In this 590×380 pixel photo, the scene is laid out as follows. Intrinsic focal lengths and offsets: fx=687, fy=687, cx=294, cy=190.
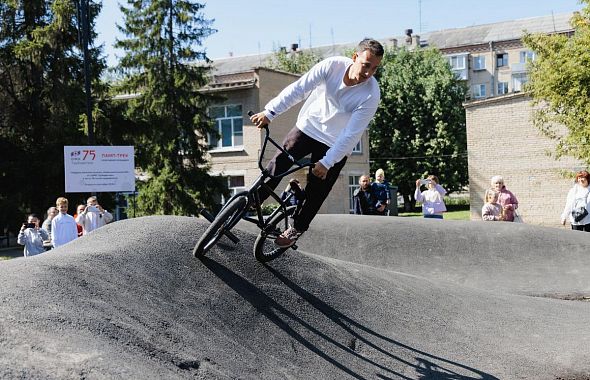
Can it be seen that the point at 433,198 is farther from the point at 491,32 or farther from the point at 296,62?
the point at 491,32

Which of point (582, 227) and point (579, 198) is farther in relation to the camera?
point (582, 227)

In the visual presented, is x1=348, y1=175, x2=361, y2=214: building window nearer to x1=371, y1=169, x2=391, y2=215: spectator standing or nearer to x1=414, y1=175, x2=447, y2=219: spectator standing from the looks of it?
x1=414, y1=175, x2=447, y2=219: spectator standing

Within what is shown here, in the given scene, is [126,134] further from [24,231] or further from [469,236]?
[469,236]

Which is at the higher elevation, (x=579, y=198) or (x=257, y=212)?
(x=257, y=212)

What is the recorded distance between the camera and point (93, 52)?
28.7 meters

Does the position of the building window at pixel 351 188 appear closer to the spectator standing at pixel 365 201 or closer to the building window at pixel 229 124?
the building window at pixel 229 124

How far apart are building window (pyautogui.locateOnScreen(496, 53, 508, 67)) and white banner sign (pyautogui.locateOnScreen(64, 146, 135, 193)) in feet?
237

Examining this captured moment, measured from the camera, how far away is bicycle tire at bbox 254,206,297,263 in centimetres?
652

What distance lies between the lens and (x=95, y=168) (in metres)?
14.8

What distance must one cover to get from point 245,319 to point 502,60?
8022 centimetres

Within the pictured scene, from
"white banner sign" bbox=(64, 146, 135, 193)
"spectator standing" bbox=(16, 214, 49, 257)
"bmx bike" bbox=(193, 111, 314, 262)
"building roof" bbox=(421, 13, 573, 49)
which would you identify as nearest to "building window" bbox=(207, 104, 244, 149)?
"white banner sign" bbox=(64, 146, 135, 193)

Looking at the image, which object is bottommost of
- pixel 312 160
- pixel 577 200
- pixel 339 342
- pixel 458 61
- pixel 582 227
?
pixel 339 342

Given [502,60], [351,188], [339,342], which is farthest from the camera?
[502,60]

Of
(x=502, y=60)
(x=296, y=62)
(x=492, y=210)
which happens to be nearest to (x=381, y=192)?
(x=492, y=210)
